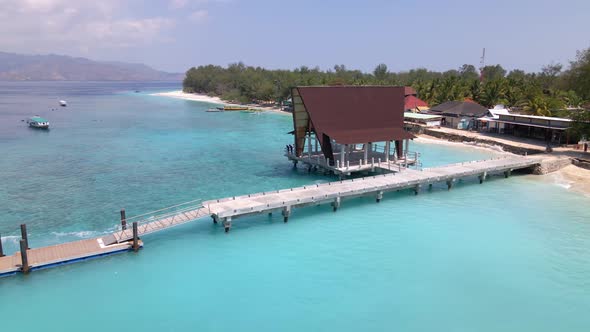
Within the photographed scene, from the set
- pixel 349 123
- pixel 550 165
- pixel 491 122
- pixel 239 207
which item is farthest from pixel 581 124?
pixel 239 207

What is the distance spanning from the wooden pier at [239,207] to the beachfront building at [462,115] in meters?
22.5

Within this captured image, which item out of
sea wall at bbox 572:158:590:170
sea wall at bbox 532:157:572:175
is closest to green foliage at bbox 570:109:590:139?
sea wall at bbox 572:158:590:170

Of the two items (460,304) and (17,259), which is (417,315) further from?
(17,259)

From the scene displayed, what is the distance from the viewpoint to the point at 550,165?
36000 millimetres

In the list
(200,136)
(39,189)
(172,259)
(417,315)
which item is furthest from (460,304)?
(200,136)

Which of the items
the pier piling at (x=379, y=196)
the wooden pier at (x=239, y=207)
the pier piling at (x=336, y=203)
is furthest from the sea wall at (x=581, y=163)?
the pier piling at (x=336, y=203)

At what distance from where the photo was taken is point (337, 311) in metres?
16.2

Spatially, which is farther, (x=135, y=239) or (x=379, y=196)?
(x=379, y=196)

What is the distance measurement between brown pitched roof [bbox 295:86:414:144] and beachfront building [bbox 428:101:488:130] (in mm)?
26550

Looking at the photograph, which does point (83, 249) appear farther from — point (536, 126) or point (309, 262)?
point (536, 126)

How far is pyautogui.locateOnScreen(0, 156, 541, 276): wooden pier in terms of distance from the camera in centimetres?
1930

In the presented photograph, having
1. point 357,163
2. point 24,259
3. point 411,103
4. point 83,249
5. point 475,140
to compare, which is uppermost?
point 411,103

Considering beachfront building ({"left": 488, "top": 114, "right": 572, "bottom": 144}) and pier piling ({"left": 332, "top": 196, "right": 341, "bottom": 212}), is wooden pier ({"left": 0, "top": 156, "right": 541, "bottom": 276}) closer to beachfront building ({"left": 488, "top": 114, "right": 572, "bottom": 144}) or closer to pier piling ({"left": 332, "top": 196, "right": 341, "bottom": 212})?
pier piling ({"left": 332, "top": 196, "right": 341, "bottom": 212})

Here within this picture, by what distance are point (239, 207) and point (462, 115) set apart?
44702 mm
